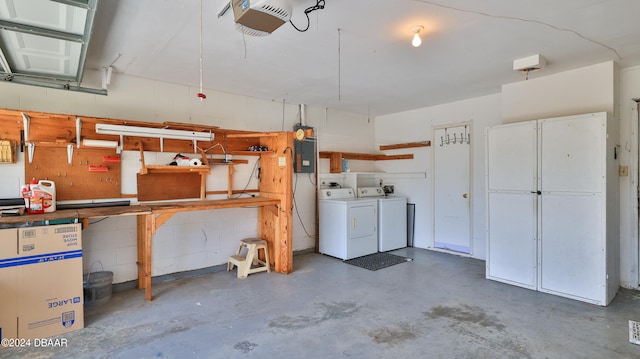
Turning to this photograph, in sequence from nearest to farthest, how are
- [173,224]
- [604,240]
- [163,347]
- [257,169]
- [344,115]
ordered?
1. [163,347]
2. [604,240]
3. [173,224]
4. [257,169]
5. [344,115]

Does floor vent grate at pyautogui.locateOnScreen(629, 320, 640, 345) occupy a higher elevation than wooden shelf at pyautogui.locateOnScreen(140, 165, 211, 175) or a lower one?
lower

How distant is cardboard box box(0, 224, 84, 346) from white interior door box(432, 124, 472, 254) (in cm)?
486

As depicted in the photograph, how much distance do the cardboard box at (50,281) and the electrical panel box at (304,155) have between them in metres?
3.03

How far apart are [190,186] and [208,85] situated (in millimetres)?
1317

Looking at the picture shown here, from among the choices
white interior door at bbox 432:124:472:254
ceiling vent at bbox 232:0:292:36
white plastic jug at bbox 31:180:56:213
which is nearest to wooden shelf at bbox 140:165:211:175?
white plastic jug at bbox 31:180:56:213

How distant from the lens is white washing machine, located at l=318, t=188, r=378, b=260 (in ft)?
15.9

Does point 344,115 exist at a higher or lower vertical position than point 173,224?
higher

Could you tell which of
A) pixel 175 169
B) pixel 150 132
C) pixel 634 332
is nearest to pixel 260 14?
pixel 150 132

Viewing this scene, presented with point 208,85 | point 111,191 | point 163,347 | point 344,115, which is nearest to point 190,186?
point 111,191

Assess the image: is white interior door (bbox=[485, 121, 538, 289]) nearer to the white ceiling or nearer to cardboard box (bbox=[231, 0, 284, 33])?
the white ceiling

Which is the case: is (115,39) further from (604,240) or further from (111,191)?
A: (604,240)

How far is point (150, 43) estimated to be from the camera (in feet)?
9.35

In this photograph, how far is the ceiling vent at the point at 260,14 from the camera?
179 centimetres

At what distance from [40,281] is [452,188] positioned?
5.18 metres
